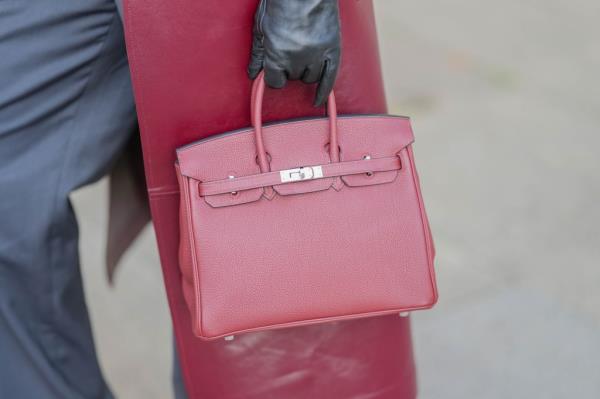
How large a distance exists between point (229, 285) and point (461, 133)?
249 centimetres

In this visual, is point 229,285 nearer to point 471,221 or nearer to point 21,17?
point 21,17

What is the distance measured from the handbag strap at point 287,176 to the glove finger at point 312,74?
0.15 m

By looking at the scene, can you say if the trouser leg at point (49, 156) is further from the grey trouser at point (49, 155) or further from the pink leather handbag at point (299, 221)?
the pink leather handbag at point (299, 221)

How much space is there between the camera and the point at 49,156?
1.62 meters

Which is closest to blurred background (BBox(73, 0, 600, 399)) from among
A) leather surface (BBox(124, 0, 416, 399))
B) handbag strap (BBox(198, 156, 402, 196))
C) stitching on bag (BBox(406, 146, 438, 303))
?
leather surface (BBox(124, 0, 416, 399))

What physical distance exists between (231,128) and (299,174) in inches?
6.6

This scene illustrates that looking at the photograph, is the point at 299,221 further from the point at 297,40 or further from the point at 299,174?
the point at 297,40

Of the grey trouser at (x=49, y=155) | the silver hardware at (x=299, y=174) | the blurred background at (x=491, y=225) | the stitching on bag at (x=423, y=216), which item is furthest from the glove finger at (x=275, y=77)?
the blurred background at (x=491, y=225)

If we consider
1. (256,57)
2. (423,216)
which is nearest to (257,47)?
(256,57)

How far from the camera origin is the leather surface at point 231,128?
4.70ft

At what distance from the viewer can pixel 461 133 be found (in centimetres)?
376

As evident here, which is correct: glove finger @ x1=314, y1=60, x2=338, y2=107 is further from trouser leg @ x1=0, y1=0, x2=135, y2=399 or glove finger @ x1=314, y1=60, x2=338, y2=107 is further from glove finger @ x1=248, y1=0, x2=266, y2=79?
trouser leg @ x1=0, y1=0, x2=135, y2=399

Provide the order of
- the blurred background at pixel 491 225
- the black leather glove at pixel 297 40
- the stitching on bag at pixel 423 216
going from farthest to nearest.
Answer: the blurred background at pixel 491 225 → the stitching on bag at pixel 423 216 → the black leather glove at pixel 297 40

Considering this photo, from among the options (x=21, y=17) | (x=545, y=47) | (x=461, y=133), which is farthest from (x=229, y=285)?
(x=545, y=47)
